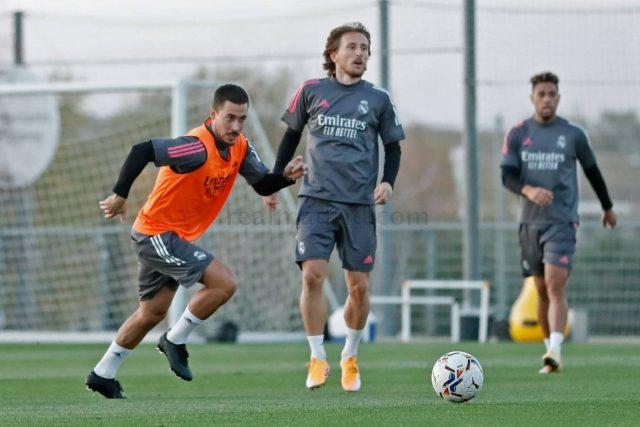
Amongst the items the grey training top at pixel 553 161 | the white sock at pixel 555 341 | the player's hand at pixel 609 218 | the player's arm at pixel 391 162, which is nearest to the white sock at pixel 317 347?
the player's arm at pixel 391 162

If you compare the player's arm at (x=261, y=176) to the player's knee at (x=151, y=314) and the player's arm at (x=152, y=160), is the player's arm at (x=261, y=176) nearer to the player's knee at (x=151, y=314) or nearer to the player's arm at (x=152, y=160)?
the player's arm at (x=152, y=160)

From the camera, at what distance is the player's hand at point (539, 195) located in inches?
369

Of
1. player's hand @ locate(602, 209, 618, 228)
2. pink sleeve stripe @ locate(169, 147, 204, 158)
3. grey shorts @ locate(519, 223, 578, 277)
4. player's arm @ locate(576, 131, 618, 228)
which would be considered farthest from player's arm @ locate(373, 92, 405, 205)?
player's hand @ locate(602, 209, 618, 228)

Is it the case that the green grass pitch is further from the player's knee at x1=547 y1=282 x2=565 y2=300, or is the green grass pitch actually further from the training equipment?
the training equipment

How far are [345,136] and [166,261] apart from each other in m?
1.48

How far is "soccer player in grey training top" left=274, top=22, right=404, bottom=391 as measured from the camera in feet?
26.1

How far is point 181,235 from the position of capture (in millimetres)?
7559

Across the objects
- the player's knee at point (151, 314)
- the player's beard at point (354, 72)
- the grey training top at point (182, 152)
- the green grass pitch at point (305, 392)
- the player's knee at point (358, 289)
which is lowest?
the green grass pitch at point (305, 392)

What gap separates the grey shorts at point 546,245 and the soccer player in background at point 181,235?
9.47 feet

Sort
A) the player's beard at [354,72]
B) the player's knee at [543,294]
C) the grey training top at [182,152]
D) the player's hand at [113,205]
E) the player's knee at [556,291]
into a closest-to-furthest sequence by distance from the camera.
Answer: the player's hand at [113,205], the grey training top at [182,152], the player's beard at [354,72], the player's knee at [556,291], the player's knee at [543,294]

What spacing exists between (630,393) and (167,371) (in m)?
3.96

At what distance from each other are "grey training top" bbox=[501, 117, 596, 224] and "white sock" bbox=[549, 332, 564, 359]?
3.24 ft

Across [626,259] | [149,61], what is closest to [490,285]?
[626,259]

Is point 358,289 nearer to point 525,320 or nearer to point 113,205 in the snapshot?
point 113,205
